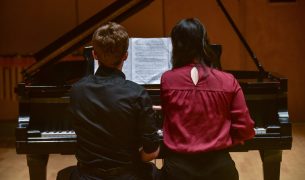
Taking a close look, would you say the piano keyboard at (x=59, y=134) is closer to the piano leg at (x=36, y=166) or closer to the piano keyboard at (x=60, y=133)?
the piano keyboard at (x=60, y=133)

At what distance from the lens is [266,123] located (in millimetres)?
3047

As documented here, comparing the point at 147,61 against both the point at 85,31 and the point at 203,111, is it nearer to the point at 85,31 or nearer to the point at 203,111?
the point at 85,31

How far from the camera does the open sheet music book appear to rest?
3.15m

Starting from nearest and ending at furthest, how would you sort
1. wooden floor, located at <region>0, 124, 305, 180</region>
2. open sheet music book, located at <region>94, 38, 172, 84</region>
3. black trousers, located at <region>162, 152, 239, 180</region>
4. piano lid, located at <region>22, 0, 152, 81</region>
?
black trousers, located at <region>162, 152, 239, 180</region> → open sheet music book, located at <region>94, 38, 172, 84</region> → piano lid, located at <region>22, 0, 152, 81</region> → wooden floor, located at <region>0, 124, 305, 180</region>

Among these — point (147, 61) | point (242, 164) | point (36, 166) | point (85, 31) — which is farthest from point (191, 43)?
point (242, 164)

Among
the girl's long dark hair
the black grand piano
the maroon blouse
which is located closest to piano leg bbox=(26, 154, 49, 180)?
the black grand piano

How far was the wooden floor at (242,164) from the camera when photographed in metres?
4.43

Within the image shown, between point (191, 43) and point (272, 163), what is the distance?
3.98ft

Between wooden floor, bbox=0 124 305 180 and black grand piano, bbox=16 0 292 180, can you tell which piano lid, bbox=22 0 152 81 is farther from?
wooden floor, bbox=0 124 305 180

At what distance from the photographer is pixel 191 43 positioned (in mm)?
2203

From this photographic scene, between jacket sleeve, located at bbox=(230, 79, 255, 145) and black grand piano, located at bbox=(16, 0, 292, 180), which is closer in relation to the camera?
jacket sleeve, located at bbox=(230, 79, 255, 145)

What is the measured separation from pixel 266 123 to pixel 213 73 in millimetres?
985

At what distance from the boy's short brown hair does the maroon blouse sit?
281mm

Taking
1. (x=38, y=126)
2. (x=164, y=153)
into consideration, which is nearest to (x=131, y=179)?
(x=164, y=153)
